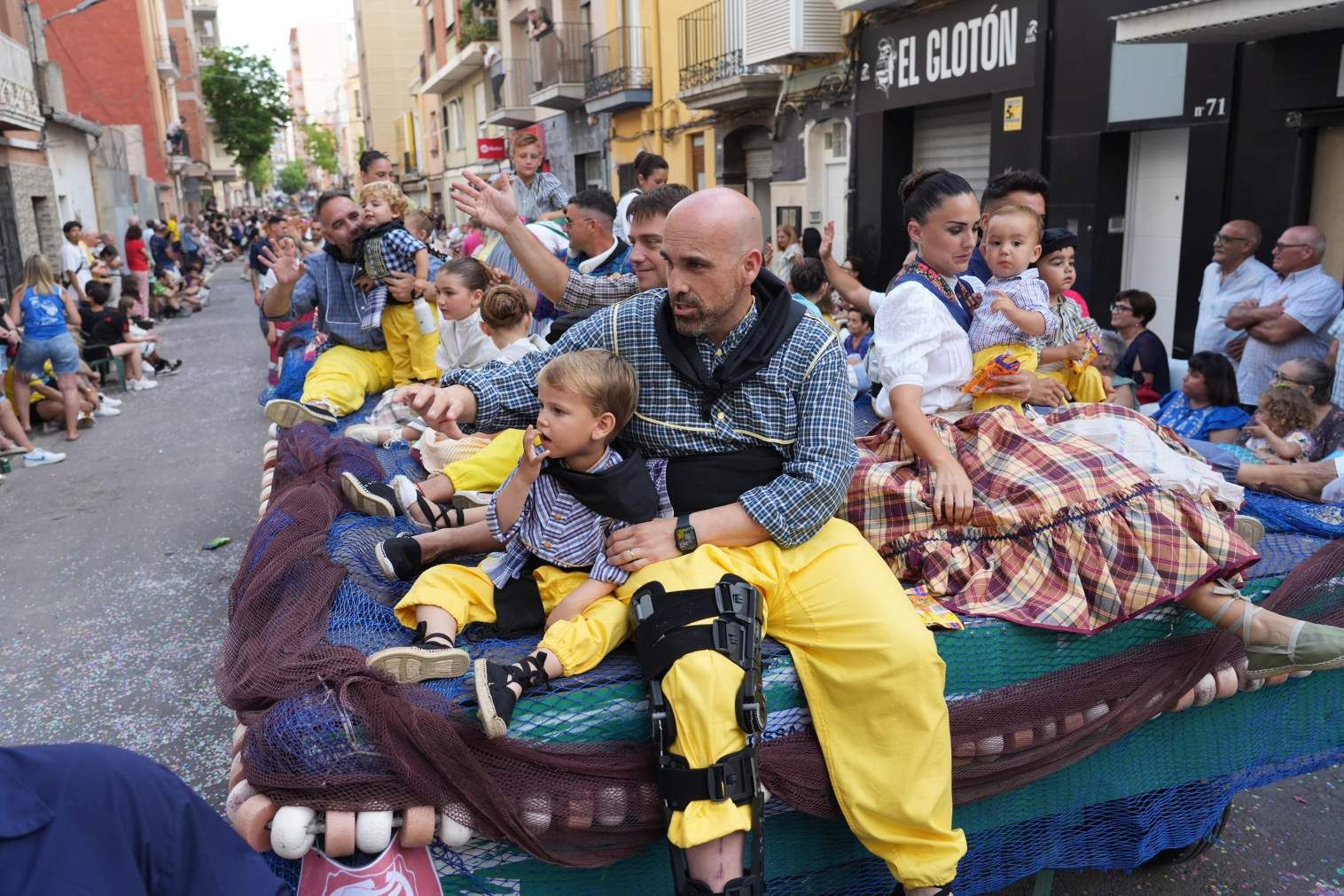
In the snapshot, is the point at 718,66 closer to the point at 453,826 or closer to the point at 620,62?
the point at 620,62

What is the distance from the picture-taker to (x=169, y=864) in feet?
4.98

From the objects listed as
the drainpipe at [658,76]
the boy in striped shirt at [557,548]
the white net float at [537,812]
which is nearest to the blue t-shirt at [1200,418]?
the boy in striped shirt at [557,548]

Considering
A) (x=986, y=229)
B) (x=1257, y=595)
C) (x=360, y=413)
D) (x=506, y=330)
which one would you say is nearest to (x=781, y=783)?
(x=1257, y=595)

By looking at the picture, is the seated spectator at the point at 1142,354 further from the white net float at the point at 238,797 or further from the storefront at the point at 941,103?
the white net float at the point at 238,797

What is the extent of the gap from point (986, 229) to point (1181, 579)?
165 centimetres

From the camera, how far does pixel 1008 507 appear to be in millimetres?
3059

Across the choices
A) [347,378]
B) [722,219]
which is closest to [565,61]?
[347,378]

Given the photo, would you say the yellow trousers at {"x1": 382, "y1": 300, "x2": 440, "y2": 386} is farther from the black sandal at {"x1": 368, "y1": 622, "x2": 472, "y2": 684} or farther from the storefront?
the storefront

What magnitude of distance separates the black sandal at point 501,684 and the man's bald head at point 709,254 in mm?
1019

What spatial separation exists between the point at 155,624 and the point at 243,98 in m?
52.9

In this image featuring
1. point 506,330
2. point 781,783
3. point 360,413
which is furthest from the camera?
point 360,413

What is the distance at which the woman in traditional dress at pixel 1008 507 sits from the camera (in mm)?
2814

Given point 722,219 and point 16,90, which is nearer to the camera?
point 722,219

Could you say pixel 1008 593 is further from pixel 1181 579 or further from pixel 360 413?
pixel 360 413
